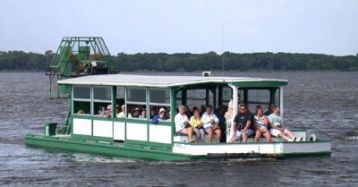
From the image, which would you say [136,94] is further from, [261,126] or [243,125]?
[261,126]

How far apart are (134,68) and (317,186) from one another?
14709 centimetres

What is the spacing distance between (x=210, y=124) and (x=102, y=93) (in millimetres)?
4317

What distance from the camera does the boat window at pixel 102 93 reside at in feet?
109

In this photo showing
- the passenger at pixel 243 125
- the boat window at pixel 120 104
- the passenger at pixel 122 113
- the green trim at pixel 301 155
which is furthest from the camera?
the boat window at pixel 120 104

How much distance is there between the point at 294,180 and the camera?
28.3 m

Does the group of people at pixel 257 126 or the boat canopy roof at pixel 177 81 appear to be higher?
the boat canopy roof at pixel 177 81

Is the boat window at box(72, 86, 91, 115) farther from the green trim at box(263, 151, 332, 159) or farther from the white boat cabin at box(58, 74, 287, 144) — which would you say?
the green trim at box(263, 151, 332, 159)

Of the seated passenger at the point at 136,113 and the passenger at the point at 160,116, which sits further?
the seated passenger at the point at 136,113

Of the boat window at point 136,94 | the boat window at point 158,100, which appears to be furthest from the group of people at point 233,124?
the boat window at point 136,94

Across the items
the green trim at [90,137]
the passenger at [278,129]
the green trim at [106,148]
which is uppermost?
the passenger at [278,129]

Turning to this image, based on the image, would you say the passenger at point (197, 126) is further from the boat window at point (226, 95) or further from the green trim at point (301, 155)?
the green trim at point (301, 155)

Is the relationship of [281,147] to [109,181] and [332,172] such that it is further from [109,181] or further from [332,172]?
[109,181]

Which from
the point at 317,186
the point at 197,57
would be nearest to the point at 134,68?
the point at 197,57

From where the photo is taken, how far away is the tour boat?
30234mm
